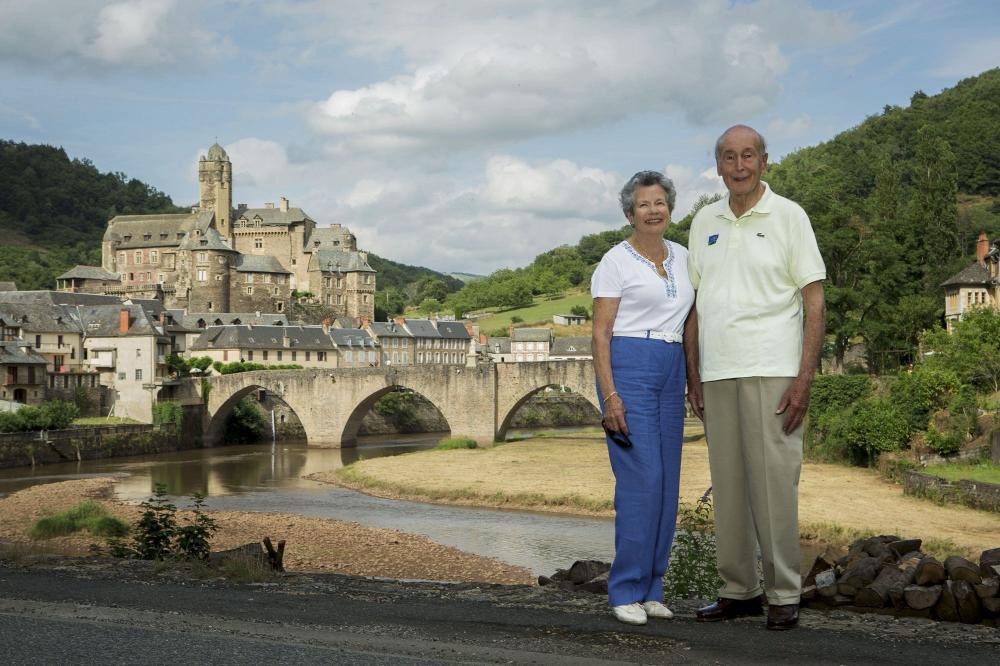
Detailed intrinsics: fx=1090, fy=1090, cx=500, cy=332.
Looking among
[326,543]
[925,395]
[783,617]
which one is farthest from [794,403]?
[925,395]

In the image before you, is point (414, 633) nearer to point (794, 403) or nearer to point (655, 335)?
point (655, 335)

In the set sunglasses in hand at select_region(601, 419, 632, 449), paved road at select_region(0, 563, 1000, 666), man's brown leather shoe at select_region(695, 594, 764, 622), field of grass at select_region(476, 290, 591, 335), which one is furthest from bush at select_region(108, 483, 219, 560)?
field of grass at select_region(476, 290, 591, 335)

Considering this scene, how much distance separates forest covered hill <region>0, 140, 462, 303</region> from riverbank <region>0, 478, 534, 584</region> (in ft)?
306

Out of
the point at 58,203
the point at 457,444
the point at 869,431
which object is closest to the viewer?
the point at 869,431

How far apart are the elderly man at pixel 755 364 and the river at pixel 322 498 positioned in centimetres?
1309

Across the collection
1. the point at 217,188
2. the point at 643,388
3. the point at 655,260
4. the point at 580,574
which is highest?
the point at 217,188

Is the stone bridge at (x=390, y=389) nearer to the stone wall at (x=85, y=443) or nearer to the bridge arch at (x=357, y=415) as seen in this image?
the bridge arch at (x=357, y=415)

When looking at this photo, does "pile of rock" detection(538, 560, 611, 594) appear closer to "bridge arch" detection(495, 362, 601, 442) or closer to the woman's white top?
the woman's white top

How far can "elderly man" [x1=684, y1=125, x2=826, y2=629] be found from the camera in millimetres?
5531

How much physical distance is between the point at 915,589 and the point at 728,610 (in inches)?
45.7

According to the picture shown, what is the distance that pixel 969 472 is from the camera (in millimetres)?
25484

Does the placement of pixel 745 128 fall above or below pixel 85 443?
above

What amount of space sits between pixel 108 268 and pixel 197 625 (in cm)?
10402

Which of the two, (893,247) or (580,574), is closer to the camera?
(580,574)
